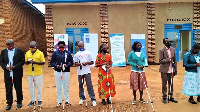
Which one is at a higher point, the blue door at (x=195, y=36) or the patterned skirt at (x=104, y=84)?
the blue door at (x=195, y=36)

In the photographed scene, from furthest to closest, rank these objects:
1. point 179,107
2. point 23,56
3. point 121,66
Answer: point 121,66 → point 23,56 → point 179,107

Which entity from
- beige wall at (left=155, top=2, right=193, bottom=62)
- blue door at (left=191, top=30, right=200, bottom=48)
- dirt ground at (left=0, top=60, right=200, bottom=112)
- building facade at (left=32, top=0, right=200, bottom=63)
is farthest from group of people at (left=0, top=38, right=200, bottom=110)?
blue door at (left=191, top=30, right=200, bottom=48)

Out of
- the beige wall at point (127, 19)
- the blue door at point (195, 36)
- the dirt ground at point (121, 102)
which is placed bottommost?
the dirt ground at point (121, 102)

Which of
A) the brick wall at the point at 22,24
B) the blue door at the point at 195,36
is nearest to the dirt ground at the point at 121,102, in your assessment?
the blue door at the point at 195,36

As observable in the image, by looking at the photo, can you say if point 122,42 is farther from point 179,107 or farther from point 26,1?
point 26,1

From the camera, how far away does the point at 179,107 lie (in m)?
4.49

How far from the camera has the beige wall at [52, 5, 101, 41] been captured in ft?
35.6

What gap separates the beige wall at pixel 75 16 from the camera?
10.9m

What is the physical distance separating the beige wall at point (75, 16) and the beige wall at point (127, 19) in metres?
0.92

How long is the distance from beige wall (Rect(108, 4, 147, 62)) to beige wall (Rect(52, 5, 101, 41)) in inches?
36.1

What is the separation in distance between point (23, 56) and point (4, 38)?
7710mm

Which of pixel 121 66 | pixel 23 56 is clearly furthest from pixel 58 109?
pixel 121 66

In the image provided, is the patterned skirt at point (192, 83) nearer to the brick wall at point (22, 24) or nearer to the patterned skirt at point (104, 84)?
the patterned skirt at point (104, 84)

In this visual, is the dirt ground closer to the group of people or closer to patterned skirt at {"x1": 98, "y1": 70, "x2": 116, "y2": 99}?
the group of people
